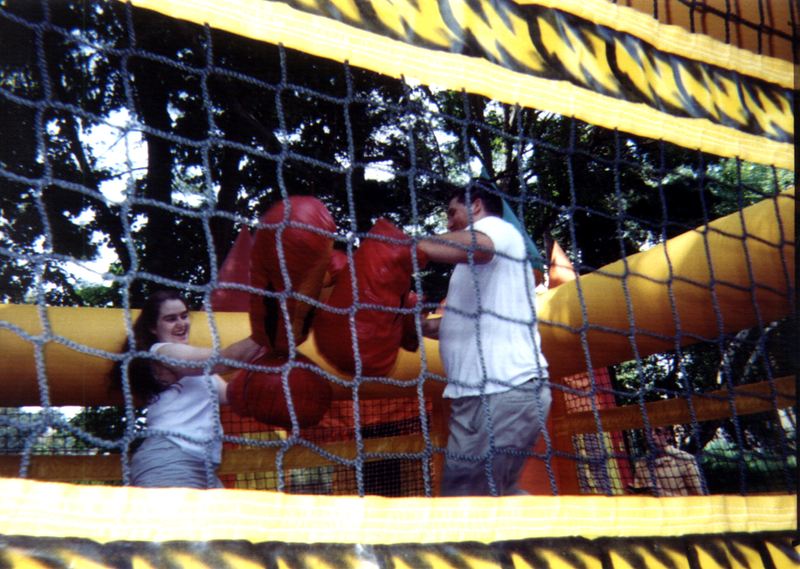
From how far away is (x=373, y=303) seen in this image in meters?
1.35

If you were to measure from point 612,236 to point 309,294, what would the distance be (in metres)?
3.97

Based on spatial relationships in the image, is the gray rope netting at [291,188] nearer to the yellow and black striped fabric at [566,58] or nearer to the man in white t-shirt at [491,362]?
the man in white t-shirt at [491,362]

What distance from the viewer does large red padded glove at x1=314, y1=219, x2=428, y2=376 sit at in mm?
1354

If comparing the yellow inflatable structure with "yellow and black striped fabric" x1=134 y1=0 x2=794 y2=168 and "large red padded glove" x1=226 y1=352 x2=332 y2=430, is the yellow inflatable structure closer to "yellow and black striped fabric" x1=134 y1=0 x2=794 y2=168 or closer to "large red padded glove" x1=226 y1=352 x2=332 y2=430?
"large red padded glove" x1=226 y1=352 x2=332 y2=430

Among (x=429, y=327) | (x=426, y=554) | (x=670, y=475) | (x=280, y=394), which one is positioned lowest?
(x=426, y=554)

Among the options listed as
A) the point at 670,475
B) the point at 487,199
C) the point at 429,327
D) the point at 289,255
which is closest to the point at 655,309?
the point at 487,199

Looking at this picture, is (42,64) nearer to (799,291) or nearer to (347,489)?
(799,291)

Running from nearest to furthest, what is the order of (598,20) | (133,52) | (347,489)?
(133,52) < (598,20) < (347,489)

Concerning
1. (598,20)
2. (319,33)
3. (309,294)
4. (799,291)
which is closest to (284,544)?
(309,294)

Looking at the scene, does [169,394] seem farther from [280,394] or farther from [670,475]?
[670,475]

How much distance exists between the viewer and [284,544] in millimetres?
714

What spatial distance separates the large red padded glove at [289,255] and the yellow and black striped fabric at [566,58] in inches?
12.0

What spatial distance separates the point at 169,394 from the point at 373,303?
1.84 ft

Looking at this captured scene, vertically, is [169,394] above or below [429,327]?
below
